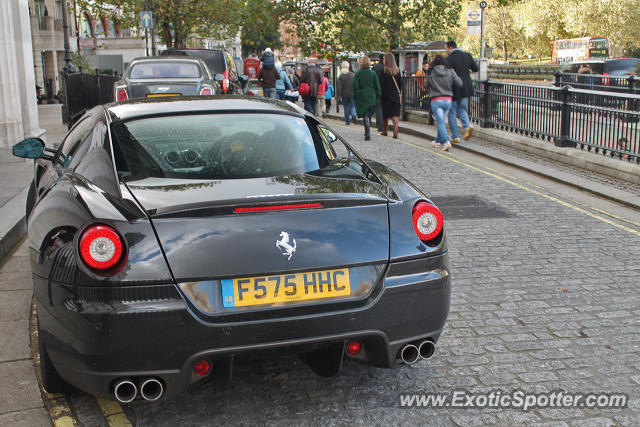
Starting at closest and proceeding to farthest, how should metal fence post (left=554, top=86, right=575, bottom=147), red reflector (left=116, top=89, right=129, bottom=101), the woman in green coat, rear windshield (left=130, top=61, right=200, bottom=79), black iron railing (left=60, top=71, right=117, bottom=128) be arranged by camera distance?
metal fence post (left=554, top=86, right=575, bottom=147)
red reflector (left=116, top=89, right=129, bottom=101)
rear windshield (left=130, top=61, right=200, bottom=79)
the woman in green coat
black iron railing (left=60, top=71, right=117, bottom=128)

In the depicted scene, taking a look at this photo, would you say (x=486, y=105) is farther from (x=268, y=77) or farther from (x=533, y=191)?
(x=268, y=77)

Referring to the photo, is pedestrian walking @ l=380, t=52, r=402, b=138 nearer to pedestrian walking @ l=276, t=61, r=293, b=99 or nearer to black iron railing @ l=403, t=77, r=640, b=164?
black iron railing @ l=403, t=77, r=640, b=164

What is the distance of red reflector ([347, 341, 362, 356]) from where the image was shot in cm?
348

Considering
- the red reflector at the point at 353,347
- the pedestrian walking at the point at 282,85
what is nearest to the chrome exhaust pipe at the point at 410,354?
the red reflector at the point at 353,347

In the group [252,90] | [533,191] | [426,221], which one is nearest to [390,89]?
[533,191]

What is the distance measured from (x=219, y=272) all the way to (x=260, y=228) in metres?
0.26

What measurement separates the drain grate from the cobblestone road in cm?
93

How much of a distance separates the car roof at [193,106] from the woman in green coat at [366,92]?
12.5 m

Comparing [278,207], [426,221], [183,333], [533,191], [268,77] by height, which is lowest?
[533,191]

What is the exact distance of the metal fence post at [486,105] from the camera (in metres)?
16.5

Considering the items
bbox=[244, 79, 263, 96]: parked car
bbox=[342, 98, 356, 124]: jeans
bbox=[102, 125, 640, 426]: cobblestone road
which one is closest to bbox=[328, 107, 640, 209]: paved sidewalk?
bbox=[102, 125, 640, 426]: cobblestone road

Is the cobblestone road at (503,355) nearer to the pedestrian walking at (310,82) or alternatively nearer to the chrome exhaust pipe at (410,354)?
the chrome exhaust pipe at (410,354)

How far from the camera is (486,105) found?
16797mm

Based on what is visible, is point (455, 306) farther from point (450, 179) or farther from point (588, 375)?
point (450, 179)
